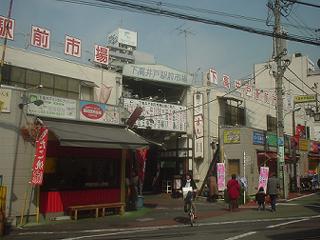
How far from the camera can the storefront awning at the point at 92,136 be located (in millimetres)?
16844

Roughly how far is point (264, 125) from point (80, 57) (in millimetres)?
19523

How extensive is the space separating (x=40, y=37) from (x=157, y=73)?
8536mm

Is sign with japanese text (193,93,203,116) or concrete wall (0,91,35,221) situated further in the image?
sign with japanese text (193,93,203,116)

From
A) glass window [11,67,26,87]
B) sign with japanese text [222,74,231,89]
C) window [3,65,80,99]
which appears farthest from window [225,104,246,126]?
glass window [11,67,26,87]

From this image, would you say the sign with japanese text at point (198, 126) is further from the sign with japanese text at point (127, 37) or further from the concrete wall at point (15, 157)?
the concrete wall at point (15, 157)

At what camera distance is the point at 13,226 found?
1634 cm

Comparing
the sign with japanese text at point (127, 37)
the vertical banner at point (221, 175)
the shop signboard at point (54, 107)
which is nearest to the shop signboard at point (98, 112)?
the shop signboard at point (54, 107)

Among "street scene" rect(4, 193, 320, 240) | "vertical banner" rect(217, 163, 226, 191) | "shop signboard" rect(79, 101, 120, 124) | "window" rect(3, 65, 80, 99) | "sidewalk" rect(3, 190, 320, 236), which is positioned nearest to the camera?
"street scene" rect(4, 193, 320, 240)

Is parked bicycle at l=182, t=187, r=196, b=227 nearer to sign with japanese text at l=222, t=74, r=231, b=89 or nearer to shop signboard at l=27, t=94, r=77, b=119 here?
shop signboard at l=27, t=94, r=77, b=119

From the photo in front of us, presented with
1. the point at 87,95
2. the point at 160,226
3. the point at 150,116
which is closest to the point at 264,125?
the point at 150,116

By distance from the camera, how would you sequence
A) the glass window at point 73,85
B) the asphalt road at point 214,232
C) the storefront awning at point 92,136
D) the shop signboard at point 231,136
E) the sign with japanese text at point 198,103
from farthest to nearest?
the sign with japanese text at point 198,103, the shop signboard at point 231,136, the glass window at point 73,85, the storefront awning at point 92,136, the asphalt road at point 214,232

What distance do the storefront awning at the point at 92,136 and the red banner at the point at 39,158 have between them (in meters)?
0.45

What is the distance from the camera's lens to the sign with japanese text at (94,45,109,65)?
24.2 meters

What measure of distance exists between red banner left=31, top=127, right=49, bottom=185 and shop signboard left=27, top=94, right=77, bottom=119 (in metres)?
1.34
